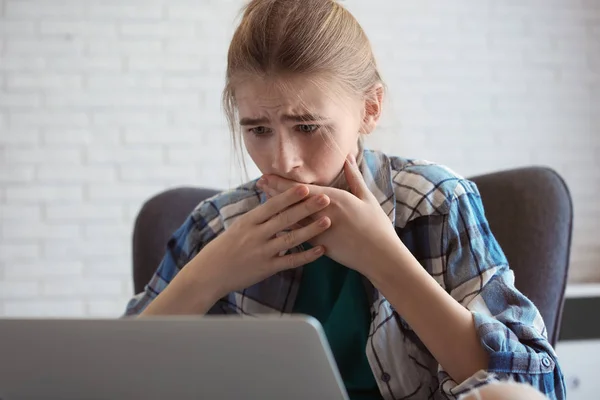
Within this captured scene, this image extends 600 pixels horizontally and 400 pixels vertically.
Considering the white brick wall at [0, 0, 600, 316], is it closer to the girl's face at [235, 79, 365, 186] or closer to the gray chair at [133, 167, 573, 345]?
the gray chair at [133, 167, 573, 345]

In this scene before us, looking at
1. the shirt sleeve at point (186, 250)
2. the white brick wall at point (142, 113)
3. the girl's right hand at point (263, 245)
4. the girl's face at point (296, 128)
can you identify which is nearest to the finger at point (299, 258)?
the girl's right hand at point (263, 245)

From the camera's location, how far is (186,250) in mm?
1353

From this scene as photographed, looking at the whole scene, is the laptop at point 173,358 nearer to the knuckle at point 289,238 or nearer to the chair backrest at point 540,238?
the knuckle at point 289,238

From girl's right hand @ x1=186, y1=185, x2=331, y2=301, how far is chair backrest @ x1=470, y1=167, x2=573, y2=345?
0.39 meters

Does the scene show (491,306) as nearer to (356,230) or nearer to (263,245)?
(356,230)

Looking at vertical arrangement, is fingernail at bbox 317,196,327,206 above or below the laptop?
above

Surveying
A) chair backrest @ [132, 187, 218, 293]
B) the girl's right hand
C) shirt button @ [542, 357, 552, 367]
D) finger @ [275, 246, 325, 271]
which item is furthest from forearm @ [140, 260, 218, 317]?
shirt button @ [542, 357, 552, 367]

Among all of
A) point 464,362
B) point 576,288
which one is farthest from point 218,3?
point 464,362

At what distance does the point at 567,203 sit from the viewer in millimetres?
1281

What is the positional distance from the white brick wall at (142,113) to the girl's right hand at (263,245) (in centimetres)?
147

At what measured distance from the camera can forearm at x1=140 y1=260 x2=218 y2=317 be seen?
44.6 inches

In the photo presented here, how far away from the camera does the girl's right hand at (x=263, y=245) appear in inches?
42.4

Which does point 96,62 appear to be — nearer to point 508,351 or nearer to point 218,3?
point 218,3

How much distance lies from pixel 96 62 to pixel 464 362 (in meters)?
2.07
